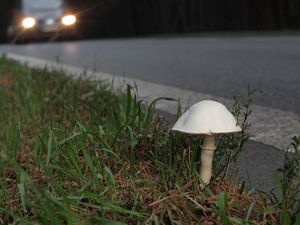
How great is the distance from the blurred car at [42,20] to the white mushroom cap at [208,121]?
54.4ft

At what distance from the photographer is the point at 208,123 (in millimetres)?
1986

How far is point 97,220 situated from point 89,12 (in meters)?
22.9

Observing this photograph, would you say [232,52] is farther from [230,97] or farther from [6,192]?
[6,192]

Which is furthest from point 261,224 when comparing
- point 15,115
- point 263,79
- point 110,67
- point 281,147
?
point 110,67

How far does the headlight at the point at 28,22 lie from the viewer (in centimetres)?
1864

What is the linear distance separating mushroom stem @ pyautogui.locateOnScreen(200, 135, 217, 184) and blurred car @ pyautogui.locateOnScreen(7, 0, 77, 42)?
16531 mm

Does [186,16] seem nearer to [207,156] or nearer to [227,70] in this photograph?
[227,70]

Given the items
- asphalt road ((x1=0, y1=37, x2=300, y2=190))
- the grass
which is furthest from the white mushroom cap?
asphalt road ((x1=0, y1=37, x2=300, y2=190))

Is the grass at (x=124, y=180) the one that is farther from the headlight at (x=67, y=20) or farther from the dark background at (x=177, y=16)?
the headlight at (x=67, y=20)

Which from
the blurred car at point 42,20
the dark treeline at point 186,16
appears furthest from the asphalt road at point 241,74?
the blurred car at point 42,20

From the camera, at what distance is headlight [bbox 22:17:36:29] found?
18.6 metres

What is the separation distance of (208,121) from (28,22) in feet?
57.5

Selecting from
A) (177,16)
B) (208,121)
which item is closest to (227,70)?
(208,121)

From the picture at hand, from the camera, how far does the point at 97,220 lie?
1.95 metres
